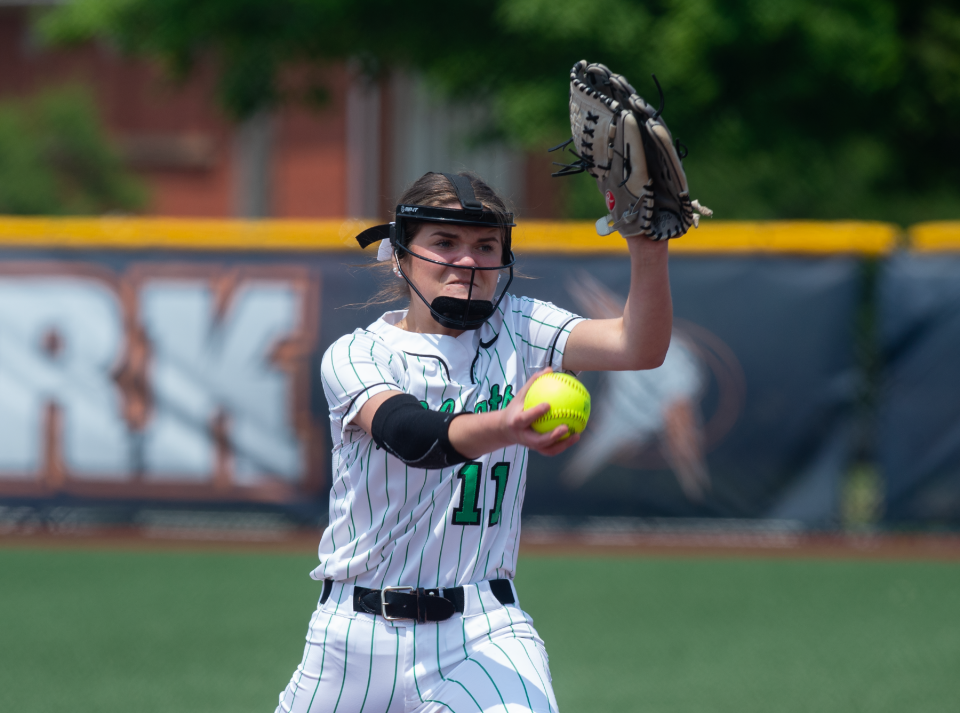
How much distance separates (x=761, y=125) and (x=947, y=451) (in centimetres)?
371

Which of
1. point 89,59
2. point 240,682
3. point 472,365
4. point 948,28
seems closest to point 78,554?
point 240,682

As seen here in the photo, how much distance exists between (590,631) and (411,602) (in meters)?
3.44

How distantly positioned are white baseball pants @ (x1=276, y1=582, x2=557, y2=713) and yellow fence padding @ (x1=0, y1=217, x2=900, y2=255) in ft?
18.4

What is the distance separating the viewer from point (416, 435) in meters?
2.32

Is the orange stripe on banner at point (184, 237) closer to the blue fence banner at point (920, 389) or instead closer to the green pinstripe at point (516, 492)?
the blue fence banner at point (920, 389)

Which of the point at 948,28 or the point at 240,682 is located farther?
the point at 948,28

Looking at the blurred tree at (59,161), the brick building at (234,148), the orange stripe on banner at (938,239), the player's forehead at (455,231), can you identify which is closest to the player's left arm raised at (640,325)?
the player's forehead at (455,231)

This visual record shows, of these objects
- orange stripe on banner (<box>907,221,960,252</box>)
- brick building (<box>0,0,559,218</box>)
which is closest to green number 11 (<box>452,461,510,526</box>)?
orange stripe on banner (<box>907,221,960,252</box>)

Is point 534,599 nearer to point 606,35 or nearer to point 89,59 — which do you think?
point 606,35

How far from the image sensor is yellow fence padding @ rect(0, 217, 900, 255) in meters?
8.12

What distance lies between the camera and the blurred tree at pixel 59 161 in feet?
63.3

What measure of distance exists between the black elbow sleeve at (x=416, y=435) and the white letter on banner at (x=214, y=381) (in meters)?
6.01

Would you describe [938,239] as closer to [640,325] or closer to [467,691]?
[640,325]

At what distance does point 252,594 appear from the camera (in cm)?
668
